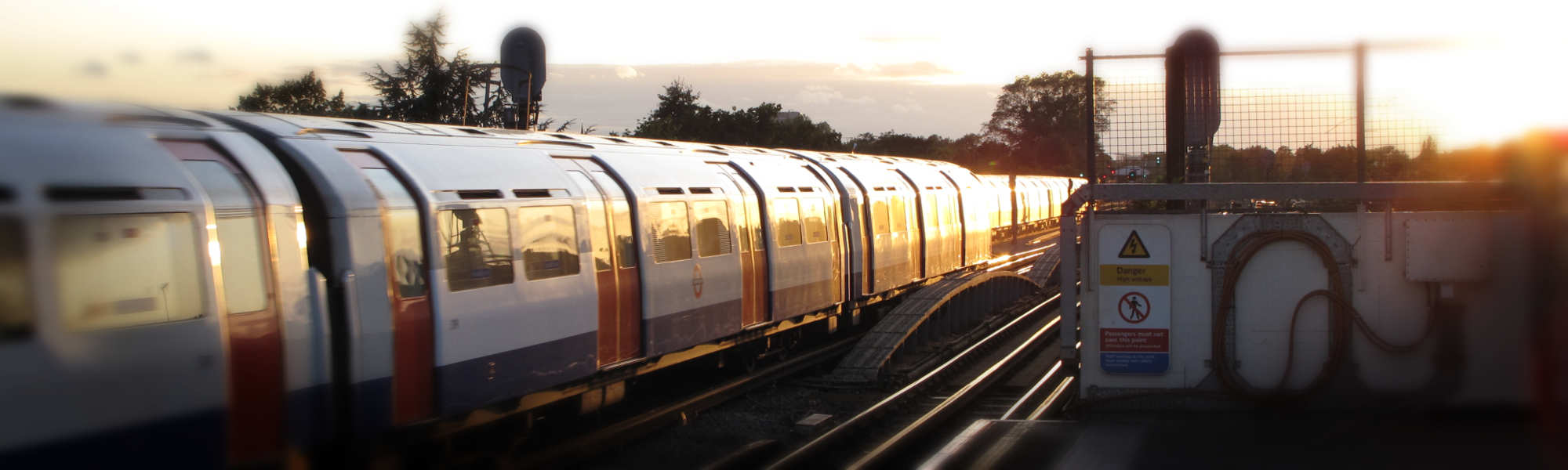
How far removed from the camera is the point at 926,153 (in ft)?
291

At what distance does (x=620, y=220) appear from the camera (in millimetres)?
11242

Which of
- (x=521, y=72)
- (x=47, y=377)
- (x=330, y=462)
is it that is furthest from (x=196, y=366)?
(x=521, y=72)

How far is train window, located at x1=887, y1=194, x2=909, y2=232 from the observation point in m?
19.6

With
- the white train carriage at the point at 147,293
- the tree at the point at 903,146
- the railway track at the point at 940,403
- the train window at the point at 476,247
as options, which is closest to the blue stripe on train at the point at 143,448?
the white train carriage at the point at 147,293

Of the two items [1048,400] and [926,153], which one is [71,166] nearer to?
[1048,400]

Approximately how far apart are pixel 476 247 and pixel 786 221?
262 inches

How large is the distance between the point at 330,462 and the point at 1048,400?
711 centimetres

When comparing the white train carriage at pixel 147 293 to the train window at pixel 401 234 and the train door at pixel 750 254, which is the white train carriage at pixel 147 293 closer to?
the train window at pixel 401 234

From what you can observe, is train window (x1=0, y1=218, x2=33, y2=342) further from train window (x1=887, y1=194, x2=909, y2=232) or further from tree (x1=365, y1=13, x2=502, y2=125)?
tree (x1=365, y1=13, x2=502, y2=125)

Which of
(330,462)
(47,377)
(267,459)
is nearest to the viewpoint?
(47,377)

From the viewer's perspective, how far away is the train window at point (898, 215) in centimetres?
1964

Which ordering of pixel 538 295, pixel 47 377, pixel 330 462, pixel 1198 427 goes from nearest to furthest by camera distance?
pixel 47 377, pixel 330 462, pixel 1198 427, pixel 538 295

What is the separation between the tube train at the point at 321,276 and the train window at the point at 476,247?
0.02m

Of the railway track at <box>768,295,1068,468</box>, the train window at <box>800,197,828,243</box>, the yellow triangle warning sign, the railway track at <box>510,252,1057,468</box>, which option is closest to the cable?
the yellow triangle warning sign
